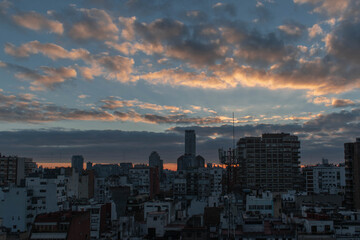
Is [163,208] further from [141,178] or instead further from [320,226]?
[141,178]

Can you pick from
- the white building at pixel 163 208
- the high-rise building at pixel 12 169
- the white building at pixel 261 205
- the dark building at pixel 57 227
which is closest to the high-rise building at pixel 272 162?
the white building at pixel 261 205

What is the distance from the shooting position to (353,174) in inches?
3846

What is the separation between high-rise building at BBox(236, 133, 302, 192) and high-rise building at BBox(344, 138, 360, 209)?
56.7m

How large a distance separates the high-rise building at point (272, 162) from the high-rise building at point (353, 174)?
56671mm

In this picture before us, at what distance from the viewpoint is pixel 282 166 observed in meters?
158

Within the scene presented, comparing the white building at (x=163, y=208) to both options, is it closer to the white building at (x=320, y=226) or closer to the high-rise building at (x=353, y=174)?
the white building at (x=320, y=226)

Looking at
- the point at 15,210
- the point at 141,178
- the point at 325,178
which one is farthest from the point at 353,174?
the point at 141,178

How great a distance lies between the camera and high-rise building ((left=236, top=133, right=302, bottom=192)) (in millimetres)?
156625

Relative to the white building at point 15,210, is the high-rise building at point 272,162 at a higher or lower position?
higher

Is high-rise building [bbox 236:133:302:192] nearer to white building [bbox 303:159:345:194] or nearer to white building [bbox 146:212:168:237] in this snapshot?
white building [bbox 303:159:345:194]

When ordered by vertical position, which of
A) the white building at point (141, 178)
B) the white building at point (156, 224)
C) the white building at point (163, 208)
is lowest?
the white building at point (156, 224)

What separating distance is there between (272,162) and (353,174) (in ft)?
202

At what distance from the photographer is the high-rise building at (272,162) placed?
6166 inches

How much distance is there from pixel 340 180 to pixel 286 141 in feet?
81.9
